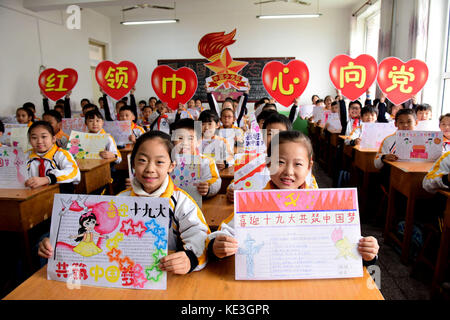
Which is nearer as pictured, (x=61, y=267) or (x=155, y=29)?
(x=61, y=267)

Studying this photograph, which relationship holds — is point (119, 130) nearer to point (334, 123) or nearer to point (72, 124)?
point (72, 124)

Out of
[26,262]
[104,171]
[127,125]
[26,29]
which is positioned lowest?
[26,262]

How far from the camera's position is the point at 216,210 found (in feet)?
5.28

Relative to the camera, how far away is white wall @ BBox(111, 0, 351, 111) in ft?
28.9

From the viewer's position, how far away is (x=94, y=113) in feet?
11.3

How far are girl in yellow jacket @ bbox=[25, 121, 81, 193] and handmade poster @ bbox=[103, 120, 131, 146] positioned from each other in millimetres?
1558

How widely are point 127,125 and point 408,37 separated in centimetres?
455

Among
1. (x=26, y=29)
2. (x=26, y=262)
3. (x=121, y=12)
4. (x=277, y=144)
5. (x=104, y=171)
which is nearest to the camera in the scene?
(x=277, y=144)

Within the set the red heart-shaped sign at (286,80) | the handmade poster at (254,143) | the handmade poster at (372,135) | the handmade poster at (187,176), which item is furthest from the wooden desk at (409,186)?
the handmade poster at (187,176)

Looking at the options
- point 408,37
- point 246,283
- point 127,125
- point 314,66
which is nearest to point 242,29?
point 314,66

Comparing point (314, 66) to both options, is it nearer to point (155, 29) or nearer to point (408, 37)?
point (408, 37)

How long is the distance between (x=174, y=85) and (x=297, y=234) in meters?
2.99

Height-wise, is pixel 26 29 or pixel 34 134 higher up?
pixel 26 29

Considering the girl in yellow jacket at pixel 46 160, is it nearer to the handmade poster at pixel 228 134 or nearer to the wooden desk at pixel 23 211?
the wooden desk at pixel 23 211
